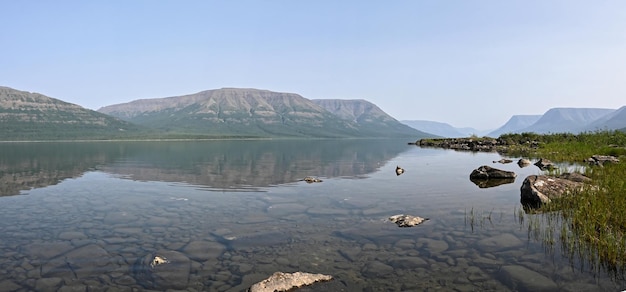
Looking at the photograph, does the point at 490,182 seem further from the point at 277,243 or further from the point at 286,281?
the point at 286,281

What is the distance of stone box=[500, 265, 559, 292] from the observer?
10297mm

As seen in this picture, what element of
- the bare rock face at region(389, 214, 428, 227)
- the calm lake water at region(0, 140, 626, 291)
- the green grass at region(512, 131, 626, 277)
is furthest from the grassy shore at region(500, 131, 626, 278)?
the bare rock face at region(389, 214, 428, 227)

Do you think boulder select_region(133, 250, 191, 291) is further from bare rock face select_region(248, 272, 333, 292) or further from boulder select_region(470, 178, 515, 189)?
boulder select_region(470, 178, 515, 189)

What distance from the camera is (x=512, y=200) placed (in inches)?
898

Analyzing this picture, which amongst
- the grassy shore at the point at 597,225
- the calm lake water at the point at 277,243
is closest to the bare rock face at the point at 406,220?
the calm lake water at the point at 277,243

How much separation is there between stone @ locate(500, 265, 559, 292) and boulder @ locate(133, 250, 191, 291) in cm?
929

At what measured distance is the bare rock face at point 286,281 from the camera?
392 inches

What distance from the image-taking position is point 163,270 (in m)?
11.6

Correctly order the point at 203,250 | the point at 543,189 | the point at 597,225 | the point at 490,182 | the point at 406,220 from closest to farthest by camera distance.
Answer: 1. the point at 203,250
2. the point at 597,225
3. the point at 406,220
4. the point at 543,189
5. the point at 490,182

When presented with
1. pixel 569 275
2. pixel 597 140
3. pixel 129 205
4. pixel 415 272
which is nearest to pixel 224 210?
pixel 129 205

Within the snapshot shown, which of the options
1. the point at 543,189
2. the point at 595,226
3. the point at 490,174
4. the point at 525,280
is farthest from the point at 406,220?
the point at 490,174

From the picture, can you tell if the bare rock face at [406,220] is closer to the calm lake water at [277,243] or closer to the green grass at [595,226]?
the calm lake water at [277,243]

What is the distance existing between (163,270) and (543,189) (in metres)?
20.0

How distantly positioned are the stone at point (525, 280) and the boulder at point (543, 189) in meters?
10.1
